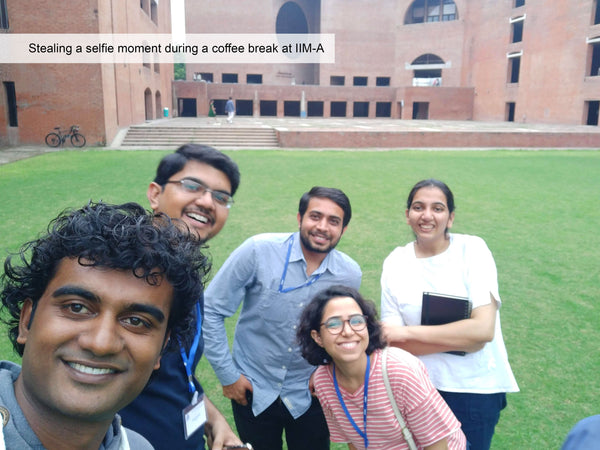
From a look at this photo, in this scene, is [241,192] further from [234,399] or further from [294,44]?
[294,44]

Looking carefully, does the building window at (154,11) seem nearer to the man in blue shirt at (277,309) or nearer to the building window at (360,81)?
the building window at (360,81)

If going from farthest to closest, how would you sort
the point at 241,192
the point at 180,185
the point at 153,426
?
the point at 241,192 → the point at 180,185 → the point at 153,426

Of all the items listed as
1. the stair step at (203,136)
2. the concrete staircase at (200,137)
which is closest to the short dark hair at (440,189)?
the concrete staircase at (200,137)

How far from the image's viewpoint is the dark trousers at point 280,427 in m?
2.52

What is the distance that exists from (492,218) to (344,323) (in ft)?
24.6

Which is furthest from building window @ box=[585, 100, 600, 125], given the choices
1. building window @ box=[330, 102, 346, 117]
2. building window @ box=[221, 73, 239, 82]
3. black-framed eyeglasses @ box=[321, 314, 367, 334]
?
black-framed eyeglasses @ box=[321, 314, 367, 334]

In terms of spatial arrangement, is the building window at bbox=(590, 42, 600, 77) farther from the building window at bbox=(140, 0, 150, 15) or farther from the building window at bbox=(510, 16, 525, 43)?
the building window at bbox=(140, 0, 150, 15)

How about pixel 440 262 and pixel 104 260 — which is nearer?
pixel 104 260

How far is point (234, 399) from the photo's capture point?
2.52m

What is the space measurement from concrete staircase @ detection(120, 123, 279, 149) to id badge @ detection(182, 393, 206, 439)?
17.8 metres

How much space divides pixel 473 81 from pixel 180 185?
41136 mm

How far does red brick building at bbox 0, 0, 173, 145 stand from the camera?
1777cm

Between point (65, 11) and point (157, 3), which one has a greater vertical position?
point (157, 3)

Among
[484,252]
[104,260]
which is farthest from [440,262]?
[104,260]
